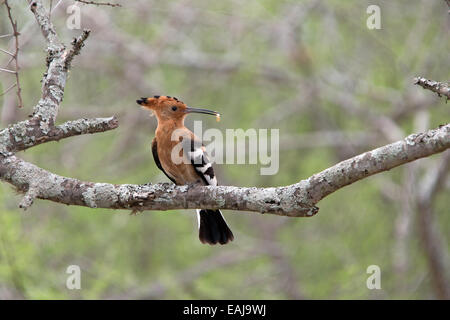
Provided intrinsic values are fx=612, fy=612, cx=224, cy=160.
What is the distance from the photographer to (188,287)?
854cm

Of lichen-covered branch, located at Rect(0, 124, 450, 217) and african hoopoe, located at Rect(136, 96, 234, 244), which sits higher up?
african hoopoe, located at Rect(136, 96, 234, 244)

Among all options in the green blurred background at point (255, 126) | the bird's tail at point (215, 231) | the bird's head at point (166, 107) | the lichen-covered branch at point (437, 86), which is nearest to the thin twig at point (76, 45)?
the bird's head at point (166, 107)

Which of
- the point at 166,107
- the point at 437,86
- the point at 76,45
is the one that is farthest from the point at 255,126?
the point at 437,86

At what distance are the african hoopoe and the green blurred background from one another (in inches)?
119

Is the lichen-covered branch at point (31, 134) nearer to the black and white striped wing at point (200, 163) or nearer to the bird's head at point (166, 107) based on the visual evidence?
the black and white striped wing at point (200, 163)

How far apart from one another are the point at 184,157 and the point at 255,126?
14.9 ft

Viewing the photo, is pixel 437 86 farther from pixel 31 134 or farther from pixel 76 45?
pixel 31 134

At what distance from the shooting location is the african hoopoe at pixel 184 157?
4855 millimetres

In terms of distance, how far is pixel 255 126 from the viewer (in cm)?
932

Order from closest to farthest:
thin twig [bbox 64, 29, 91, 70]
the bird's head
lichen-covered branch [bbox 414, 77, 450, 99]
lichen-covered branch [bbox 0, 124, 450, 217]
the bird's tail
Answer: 1. lichen-covered branch [bbox 414, 77, 450, 99]
2. lichen-covered branch [bbox 0, 124, 450, 217]
3. thin twig [bbox 64, 29, 91, 70]
4. the bird's tail
5. the bird's head

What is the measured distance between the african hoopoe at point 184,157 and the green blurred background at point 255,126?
3.02 metres

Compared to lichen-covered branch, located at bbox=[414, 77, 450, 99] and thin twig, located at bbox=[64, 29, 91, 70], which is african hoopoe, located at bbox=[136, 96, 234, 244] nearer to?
thin twig, located at bbox=[64, 29, 91, 70]

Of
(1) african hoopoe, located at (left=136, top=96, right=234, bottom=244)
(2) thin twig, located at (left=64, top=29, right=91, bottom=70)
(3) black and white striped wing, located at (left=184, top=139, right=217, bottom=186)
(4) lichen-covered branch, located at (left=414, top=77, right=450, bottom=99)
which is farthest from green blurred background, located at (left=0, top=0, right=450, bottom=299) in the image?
(4) lichen-covered branch, located at (left=414, top=77, right=450, bottom=99)

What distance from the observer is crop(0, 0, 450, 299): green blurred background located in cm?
827
